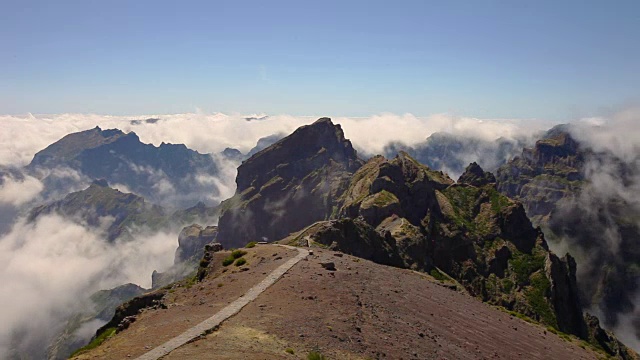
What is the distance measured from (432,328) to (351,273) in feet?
48.7

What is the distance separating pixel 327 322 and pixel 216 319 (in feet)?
33.1

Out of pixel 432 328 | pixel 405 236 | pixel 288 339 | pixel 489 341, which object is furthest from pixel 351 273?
pixel 405 236

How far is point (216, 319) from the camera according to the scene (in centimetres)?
4116

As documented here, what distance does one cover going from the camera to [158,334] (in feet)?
125

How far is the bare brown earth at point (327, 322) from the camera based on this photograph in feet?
119

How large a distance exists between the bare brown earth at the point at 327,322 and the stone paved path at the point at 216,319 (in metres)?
0.79

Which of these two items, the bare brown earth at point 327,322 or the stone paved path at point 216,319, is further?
the bare brown earth at point 327,322

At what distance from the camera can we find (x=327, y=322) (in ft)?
140

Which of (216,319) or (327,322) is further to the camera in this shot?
(327,322)

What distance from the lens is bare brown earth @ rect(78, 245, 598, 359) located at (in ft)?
119

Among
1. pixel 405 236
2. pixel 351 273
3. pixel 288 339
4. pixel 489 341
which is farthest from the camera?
pixel 405 236

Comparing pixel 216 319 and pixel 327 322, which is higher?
pixel 216 319

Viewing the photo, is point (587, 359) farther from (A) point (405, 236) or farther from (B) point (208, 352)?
(A) point (405, 236)

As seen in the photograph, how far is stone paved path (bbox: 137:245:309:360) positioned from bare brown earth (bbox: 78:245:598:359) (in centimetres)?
79
